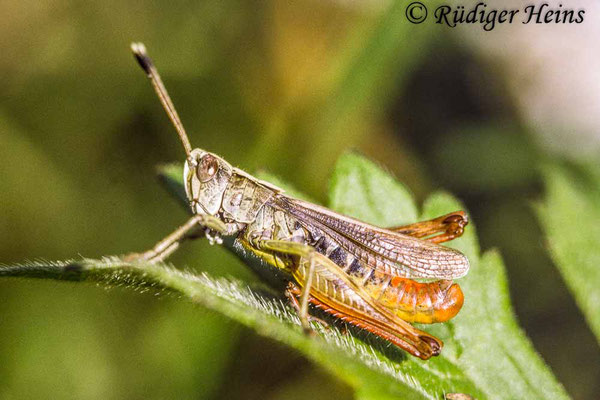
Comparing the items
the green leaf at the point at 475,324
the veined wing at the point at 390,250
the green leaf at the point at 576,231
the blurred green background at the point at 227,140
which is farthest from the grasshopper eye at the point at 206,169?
the green leaf at the point at 576,231

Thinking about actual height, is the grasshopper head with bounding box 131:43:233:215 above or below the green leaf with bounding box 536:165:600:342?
below

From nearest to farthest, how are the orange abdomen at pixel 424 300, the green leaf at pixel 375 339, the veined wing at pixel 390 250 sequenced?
the green leaf at pixel 375 339
the orange abdomen at pixel 424 300
the veined wing at pixel 390 250

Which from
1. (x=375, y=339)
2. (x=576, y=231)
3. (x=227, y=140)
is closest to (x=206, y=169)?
(x=375, y=339)

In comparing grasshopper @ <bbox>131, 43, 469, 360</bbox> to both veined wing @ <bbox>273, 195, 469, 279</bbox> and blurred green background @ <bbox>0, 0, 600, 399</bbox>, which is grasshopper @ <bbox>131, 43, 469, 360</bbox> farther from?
blurred green background @ <bbox>0, 0, 600, 399</bbox>

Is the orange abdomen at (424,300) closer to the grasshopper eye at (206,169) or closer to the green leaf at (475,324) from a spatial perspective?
the green leaf at (475,324)

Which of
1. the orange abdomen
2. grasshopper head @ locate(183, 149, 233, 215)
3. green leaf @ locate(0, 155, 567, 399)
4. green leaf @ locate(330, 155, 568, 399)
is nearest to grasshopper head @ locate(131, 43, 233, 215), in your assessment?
grasshopper head @ locate(183, 149, 233, 215)

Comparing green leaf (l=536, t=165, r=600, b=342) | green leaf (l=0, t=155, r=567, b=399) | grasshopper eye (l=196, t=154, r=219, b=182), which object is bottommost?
green leaf (l=0, t=155, r=567, b=399)

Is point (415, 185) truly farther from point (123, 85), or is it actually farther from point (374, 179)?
point (123, 85)
